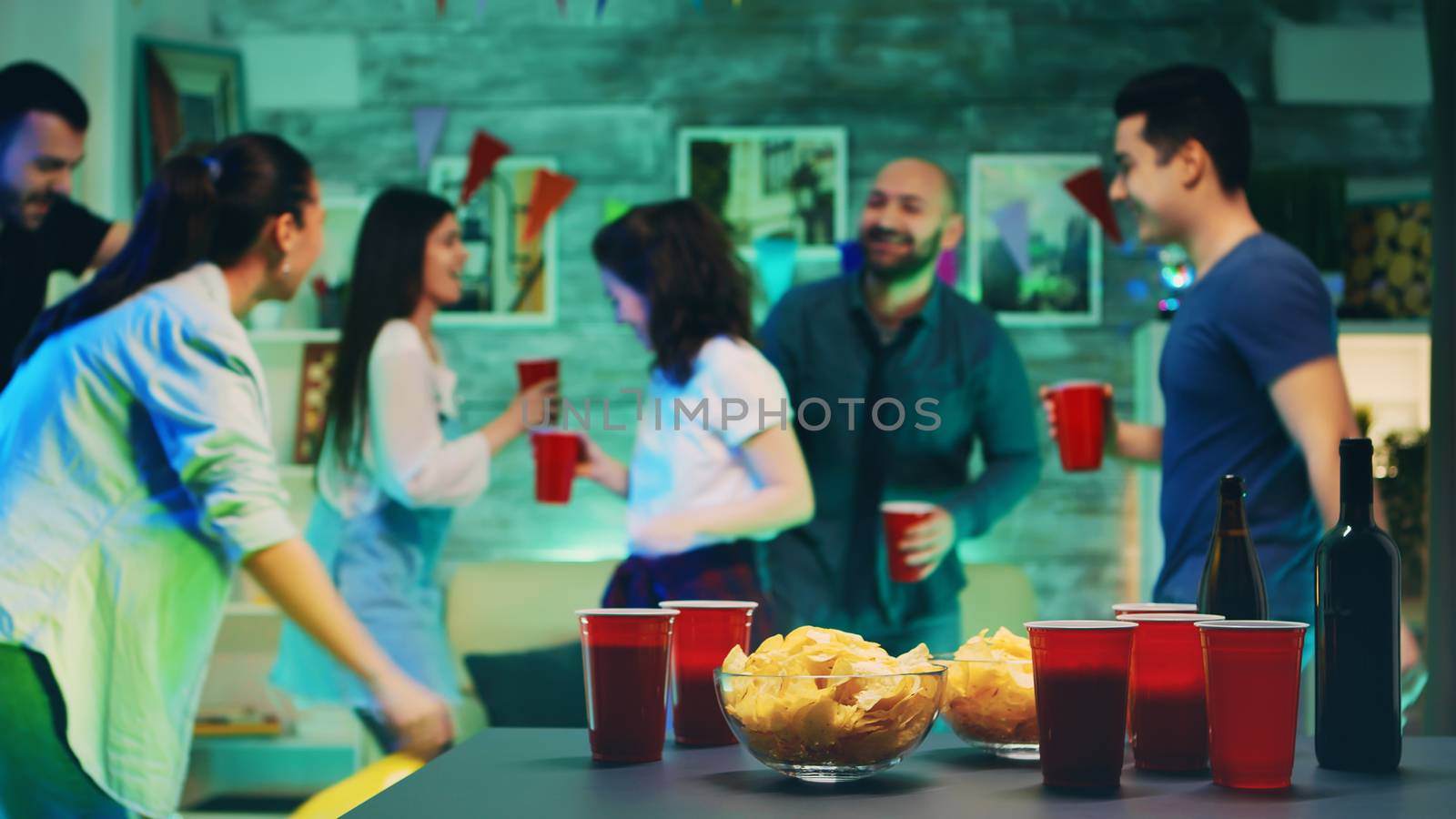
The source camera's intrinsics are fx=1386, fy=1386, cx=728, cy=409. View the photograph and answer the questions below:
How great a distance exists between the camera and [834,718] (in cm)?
100

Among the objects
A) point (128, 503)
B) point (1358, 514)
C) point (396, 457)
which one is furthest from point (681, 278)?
point (1358, 514)

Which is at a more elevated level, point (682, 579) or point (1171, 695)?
point (1171, 695)

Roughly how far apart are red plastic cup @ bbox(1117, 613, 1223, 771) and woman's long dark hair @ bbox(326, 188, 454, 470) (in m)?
2.68

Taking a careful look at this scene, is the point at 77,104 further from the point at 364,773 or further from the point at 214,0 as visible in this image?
the point at 364,773

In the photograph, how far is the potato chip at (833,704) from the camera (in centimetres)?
100

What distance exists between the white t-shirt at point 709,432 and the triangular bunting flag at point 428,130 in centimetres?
123

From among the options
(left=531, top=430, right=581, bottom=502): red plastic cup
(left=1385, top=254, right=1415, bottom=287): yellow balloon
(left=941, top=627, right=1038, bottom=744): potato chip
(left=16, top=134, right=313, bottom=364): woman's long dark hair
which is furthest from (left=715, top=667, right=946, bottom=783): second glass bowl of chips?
(left=1385, top=254, right=1415, bottom=287): yellow balloon

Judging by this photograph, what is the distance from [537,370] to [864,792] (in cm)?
254

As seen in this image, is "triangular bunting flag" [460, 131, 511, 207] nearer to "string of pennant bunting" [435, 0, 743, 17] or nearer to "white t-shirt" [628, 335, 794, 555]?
"string of pennant bunting" [435, 0, 743, 17]

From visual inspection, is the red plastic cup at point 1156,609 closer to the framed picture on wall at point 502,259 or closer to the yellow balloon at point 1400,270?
the yellow balloon at point 1400,270

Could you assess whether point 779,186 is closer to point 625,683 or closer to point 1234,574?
point 1234,574

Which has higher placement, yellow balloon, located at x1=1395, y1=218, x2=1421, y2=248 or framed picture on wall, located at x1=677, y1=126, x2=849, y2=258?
framed picture on wall, located at x1=677, y1=126, x2=849, y2=258

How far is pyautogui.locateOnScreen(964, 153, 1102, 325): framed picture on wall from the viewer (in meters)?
3.58

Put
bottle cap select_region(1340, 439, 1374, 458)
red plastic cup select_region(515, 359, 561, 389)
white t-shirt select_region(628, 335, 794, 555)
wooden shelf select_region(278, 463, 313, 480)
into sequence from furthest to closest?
wooden shelf select_region(278, 463, 313, 480) < red plastic cup select_region(515, 359, 561, 389) < white t-shirt select_region(628, 335, 794, 555) < bottle cap select_region(1340, 439, 1374, 458)
